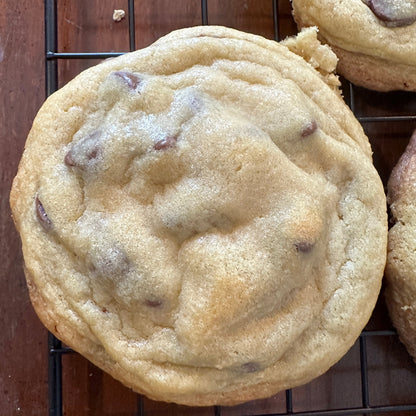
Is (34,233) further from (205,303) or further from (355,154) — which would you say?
(355,154)

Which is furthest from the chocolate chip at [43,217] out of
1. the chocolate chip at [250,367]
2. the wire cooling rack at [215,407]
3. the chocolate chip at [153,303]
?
the chocolate chip at [250,367]

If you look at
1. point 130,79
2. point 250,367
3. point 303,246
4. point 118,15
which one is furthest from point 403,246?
point 118,15

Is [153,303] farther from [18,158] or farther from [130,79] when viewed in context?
[18,158]

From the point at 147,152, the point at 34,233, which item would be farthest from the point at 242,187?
the point at 34,233

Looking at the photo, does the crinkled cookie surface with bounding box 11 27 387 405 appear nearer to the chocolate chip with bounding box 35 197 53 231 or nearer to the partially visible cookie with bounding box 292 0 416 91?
the chocolate chip with bounding box 35 197 53 231

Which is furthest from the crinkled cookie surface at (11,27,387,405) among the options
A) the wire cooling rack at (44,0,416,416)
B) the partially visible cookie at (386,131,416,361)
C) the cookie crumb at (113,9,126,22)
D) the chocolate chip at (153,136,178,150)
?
the cookie crumb at (113,9,126,22)

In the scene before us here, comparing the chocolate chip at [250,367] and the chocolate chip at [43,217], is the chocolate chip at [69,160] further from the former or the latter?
the chocolate chip at [250,367]
